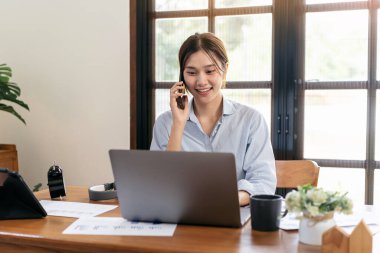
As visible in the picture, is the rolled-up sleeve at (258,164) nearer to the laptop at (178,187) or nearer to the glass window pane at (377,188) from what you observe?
the laptop at (178,187)

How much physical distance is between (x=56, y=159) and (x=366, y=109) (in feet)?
6.72

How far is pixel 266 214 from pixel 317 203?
6.7 inches

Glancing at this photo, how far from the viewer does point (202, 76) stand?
183 cm

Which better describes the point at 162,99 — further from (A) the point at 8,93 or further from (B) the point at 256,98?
(A) the point at 8,93

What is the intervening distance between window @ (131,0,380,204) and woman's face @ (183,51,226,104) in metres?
1.04

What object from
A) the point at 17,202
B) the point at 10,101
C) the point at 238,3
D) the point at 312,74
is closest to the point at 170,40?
the point at 238,3

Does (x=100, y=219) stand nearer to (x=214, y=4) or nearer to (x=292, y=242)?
(x=292, y=242)

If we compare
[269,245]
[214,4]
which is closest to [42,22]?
[214,4]

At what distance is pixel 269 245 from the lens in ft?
3.56

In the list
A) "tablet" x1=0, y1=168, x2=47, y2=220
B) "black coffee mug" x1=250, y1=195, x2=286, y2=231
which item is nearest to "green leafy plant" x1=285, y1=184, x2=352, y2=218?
"black coffee mug" x1=250, y1=195, x2=286, y2=231

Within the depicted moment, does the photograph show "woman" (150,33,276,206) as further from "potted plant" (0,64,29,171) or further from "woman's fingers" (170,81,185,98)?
"potted plant" (0,64,29,171)

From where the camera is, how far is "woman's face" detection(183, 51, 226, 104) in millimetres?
1823

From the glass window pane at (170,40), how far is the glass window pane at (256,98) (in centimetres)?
40

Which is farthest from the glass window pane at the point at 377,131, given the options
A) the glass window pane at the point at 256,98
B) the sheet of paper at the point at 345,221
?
the sheet of paper at the point at 345,221
